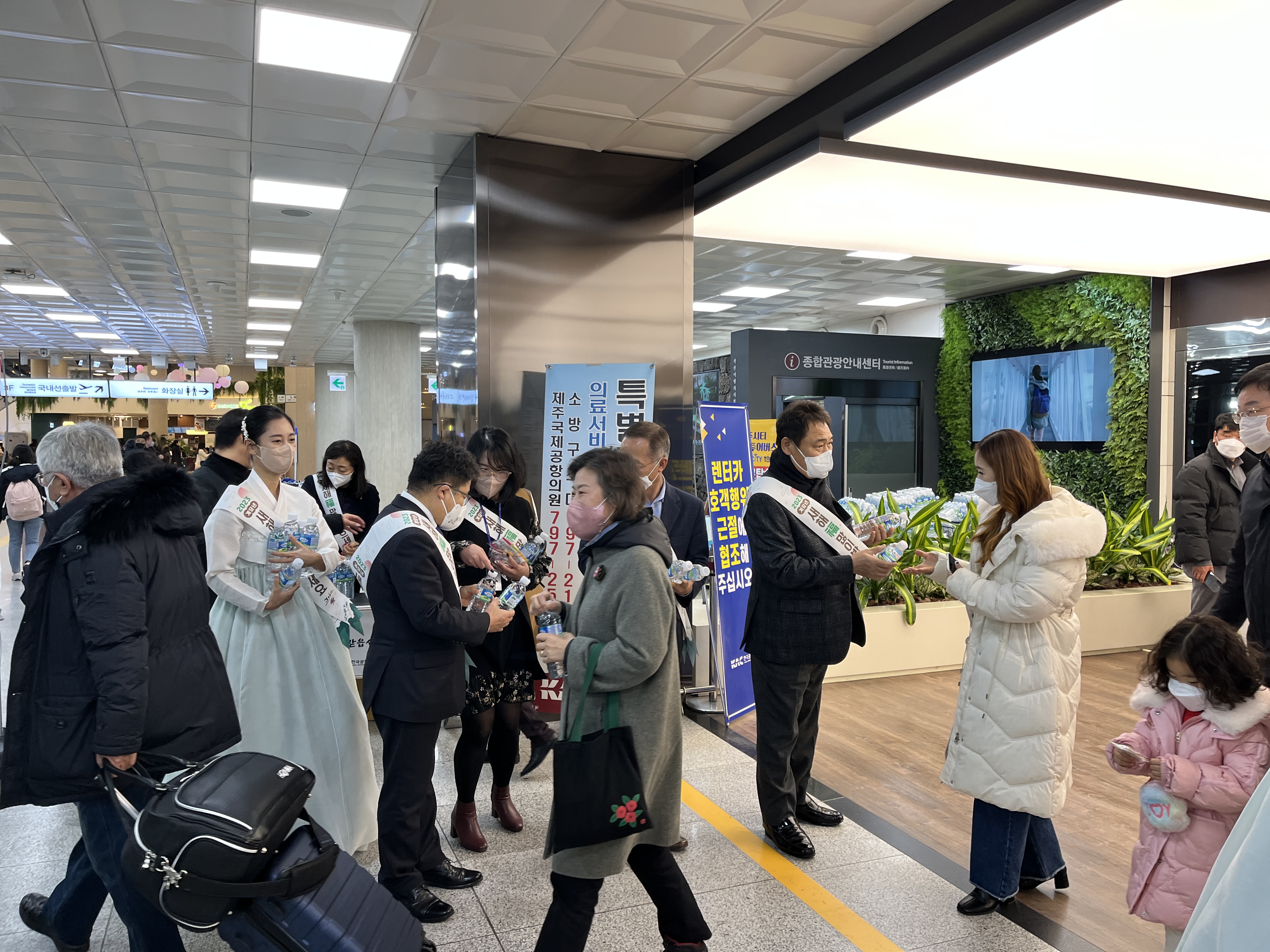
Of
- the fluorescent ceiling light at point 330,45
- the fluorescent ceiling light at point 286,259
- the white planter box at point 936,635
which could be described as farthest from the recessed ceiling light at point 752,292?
the fluorescent ceiling light at point 330,45

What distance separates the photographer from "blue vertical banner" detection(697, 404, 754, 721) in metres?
4.49

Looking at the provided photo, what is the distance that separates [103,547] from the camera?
6.74 ft

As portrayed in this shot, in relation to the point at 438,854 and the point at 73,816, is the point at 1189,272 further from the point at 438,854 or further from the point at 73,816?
the point at 73,816

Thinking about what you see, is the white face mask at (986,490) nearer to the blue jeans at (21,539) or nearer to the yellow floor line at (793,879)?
the yellow floor line at (793,879)

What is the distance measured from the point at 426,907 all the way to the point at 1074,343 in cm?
927

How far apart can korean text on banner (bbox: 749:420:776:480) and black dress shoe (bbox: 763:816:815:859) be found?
2.45 metres

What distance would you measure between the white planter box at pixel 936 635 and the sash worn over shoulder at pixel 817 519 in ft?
7.66

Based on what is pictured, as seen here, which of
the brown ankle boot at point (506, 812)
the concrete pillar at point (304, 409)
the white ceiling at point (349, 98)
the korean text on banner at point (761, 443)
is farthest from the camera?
the concrete pillar at point (304, 409)

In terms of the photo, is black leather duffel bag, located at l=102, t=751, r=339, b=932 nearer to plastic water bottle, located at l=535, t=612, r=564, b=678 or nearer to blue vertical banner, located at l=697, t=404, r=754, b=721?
plastic water bottle, located at l=535, t=612, r=564, b=678

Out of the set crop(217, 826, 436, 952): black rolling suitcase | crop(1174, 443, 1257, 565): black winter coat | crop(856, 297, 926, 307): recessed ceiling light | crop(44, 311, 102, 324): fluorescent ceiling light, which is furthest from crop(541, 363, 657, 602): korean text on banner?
crop(44, 311, 102, 324): fluorescent ceiling light

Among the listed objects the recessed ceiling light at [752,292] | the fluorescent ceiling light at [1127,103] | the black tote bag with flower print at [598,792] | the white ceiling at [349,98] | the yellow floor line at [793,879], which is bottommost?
the yellow floor line at [793,879]

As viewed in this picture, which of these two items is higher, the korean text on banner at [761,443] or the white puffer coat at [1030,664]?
the korean text on banner at [761,443]

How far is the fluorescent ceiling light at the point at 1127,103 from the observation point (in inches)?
121

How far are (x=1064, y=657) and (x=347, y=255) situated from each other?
24.4ft
